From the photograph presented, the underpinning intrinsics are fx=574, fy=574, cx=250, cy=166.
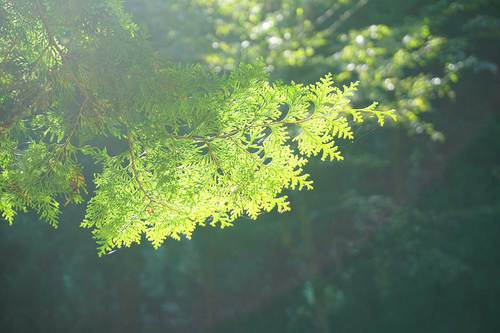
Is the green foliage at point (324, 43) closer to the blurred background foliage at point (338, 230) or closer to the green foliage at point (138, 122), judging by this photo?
the blurred background foliage at point (338, 230)

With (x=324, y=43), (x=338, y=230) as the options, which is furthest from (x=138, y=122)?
(x=338, y=230)

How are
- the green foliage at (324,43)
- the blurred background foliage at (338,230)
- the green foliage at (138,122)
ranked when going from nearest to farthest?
the green foliage at (138,122), the green foliage at (324,43), the blurred background foliage at (338,230)

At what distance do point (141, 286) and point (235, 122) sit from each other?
386 inches

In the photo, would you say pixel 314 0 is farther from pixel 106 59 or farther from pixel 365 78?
pixel 106 59

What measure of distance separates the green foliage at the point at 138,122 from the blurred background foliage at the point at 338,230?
4886 millimetres

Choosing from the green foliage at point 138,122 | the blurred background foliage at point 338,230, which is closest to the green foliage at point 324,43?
the blurred background foliage at point 338,230

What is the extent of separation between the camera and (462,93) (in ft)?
48.3

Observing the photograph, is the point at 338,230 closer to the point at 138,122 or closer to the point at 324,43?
the point at 324,43

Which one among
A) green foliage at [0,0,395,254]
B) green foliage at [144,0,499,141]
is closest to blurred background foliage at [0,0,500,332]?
green foliage at [144,0,499,141]

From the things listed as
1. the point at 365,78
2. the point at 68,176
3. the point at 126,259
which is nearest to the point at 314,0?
the point at 365,78

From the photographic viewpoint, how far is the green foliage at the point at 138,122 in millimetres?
2648

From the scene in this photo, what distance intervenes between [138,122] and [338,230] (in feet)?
34.9

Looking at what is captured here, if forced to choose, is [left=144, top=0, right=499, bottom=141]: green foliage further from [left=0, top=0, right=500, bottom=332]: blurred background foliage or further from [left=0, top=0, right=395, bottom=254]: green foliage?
[left=0, top=0, right=395, bottom=254]: green foliage

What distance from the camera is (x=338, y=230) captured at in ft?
42.4
